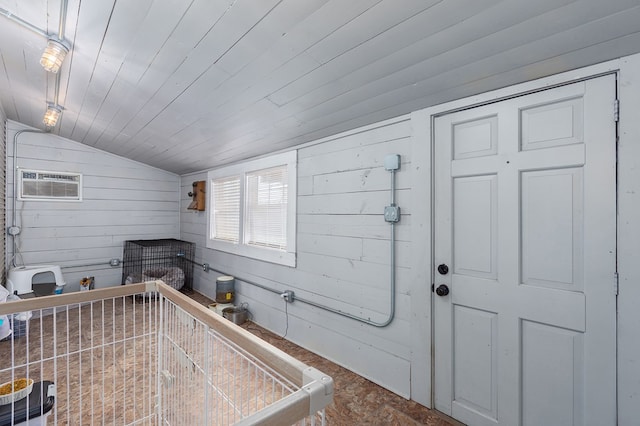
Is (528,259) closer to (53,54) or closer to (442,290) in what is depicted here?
(442,290)

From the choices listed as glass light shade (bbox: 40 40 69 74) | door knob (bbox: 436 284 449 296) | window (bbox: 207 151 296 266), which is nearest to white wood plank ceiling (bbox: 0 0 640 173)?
glass light shade (bbox: 40 40 69 74)

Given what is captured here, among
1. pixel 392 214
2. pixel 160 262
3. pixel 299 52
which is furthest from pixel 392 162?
pixel 160 262

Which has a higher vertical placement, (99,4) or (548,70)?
(99,4)

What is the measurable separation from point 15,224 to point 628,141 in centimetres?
574

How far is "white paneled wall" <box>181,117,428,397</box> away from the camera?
1999mm

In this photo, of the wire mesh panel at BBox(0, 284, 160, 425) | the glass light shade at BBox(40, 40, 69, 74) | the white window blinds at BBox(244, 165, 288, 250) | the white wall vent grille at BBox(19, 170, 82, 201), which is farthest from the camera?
the white wall vent grille at BBox(19, 170, 82, 201)

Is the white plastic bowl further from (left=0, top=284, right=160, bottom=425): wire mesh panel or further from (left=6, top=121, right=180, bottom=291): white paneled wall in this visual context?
(left=6, top=121, right=180, bottom=291): white paneled wall

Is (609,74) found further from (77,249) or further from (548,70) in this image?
(77,249)

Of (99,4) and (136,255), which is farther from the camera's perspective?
(136,255)

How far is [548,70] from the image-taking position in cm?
138

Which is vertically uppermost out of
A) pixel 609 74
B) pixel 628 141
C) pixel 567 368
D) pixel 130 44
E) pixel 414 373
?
pixel 130 44

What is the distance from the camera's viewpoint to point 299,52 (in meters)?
1.46

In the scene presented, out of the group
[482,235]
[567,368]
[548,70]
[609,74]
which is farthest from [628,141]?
[567,368]

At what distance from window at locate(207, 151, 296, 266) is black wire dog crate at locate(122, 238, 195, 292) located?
703mm
